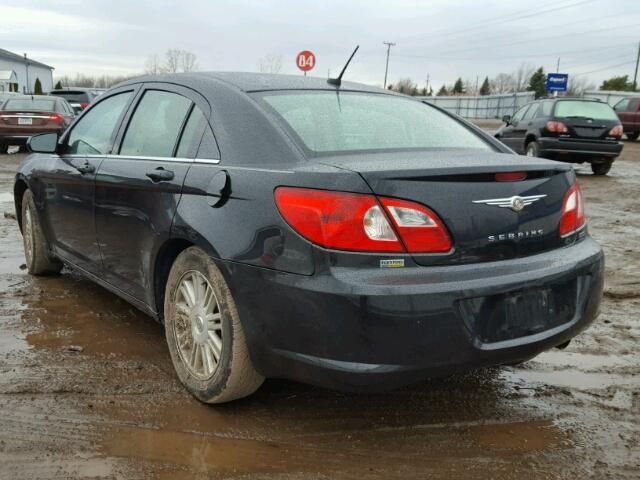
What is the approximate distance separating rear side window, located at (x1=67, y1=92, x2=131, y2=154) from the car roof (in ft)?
1.27

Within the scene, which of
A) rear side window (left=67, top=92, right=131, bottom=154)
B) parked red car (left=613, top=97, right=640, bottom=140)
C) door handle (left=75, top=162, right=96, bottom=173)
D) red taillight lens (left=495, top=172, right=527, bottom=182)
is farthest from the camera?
parked red car (left=613, top=97, right=640, bottom=140)

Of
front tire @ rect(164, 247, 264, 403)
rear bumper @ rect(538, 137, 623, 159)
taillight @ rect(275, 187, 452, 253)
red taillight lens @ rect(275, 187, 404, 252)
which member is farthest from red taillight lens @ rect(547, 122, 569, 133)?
red taillight lens @ rect(275, 187, 404, 252)

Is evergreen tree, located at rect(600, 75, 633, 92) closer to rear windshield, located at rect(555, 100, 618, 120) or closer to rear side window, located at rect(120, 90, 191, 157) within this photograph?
rear windshield, located at rect(555, 100, 618, 120)

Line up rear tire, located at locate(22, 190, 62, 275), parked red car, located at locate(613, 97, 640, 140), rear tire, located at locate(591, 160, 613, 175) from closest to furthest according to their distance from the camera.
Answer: rear tire, located at locate(22, 190, 62, 275), rear tire, located at locate(591, 160, 613, 175), parked red car, located at locate(613, 97, 640, 140)

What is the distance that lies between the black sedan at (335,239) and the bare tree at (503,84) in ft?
321

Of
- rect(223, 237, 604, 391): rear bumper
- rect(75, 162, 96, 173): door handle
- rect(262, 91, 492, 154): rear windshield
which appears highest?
rect(262, 91, 492, 154): rear windshield

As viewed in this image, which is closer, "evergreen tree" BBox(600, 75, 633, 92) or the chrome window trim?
the chrome window trim

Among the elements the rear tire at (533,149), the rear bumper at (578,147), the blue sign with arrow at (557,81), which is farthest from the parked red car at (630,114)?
the rear tire at (533,149)

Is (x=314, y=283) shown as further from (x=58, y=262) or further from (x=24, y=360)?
(x=58, y=262)

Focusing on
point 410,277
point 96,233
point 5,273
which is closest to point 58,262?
point 5,273

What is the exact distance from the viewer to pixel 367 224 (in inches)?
96.0

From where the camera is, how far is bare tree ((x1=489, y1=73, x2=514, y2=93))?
9589cm

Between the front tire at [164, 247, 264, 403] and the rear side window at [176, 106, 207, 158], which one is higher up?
the rear side window at [176, 106, 207, 158]

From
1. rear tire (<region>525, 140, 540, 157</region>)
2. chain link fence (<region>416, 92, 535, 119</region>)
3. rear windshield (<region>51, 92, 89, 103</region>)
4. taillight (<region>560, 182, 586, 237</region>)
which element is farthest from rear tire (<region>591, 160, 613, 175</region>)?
chain link fence (<region>416, 92, 535, 119</region>)
